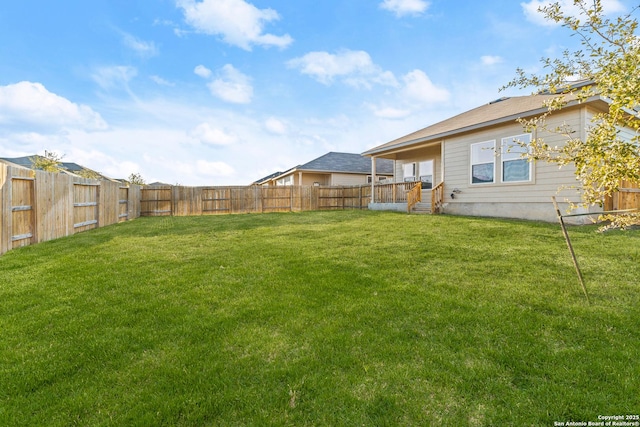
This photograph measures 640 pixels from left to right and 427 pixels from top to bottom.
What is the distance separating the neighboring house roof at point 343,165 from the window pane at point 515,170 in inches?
492

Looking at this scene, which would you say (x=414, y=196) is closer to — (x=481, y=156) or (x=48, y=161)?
(x=481, y=156)

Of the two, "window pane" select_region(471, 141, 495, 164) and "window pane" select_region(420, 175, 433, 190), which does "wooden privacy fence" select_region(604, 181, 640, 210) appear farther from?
"window pane" select_region(420, 175, 433, 190)

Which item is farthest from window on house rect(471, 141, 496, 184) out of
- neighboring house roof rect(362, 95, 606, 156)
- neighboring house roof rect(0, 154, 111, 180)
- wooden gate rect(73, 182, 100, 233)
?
neighboring house roof rect(0, 154, 111, 180)

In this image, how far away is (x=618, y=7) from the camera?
9.51ft

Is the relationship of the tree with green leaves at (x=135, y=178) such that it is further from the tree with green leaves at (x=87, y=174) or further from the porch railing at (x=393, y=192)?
the porch railing at (x=393, y=192)

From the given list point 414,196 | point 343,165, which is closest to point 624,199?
point 414,196

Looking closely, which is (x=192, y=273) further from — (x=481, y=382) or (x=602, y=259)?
(x=602, y=259)

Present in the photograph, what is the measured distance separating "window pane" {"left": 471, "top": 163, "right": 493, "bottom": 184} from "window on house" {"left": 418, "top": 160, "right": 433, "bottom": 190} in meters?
3.54

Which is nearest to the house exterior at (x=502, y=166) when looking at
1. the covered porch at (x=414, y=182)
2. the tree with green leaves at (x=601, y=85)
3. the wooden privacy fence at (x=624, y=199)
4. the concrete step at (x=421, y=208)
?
the covered porch at (x=414, y=182)

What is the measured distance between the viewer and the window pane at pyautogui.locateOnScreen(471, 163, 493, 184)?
1051 centimetres

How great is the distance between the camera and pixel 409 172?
52.1ft

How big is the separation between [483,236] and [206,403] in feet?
21.7

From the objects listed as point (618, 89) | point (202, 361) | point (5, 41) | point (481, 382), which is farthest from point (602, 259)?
point (5, 41)

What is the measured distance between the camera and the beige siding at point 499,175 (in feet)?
28.1
